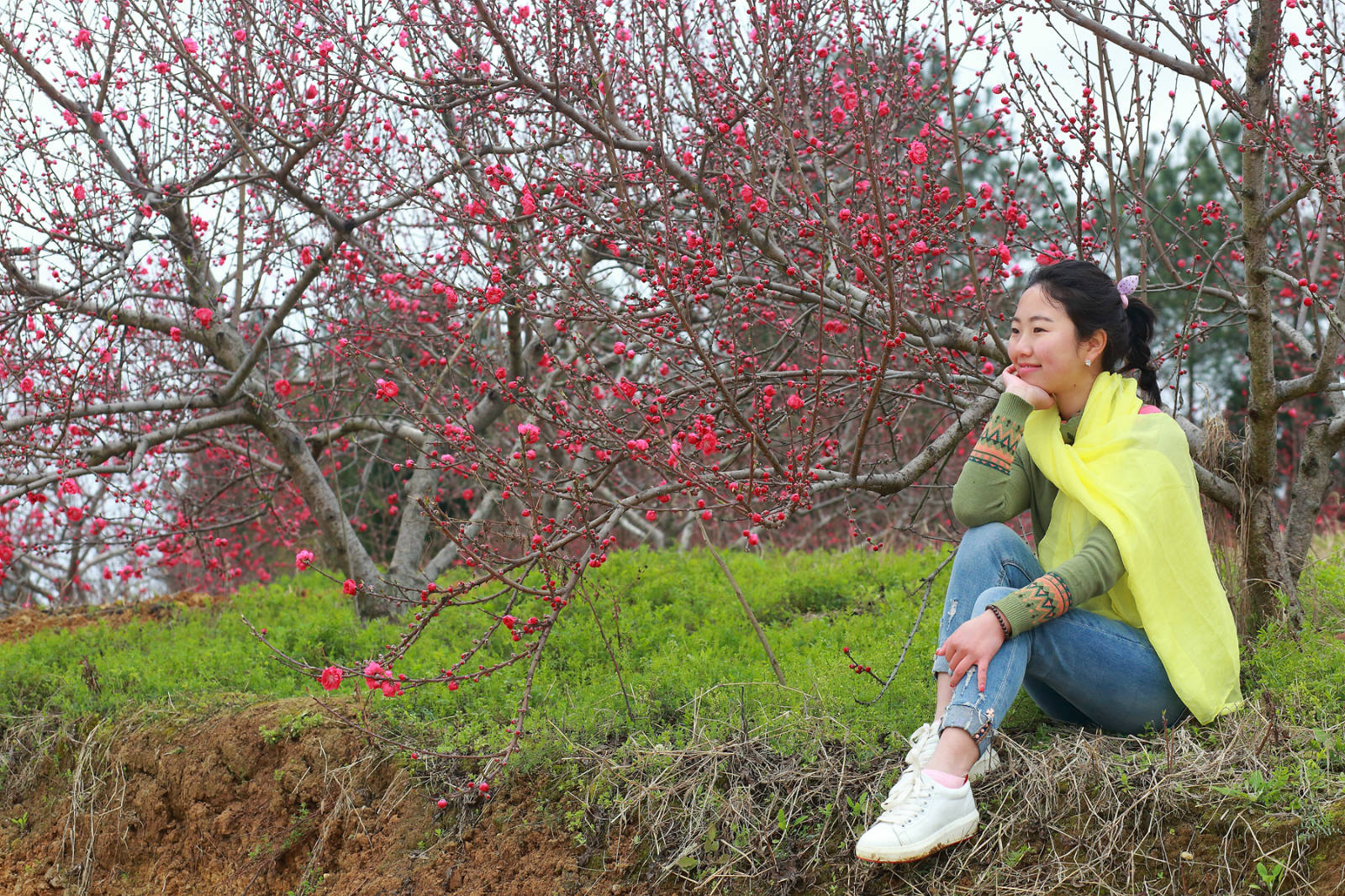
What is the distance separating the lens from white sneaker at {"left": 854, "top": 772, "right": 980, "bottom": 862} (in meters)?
2.40

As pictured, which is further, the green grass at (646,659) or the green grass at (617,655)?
the green grass at (617,655)

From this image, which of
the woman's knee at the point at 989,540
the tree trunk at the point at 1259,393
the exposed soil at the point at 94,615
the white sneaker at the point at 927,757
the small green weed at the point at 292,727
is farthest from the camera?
the exposed soil at the point at 94,615

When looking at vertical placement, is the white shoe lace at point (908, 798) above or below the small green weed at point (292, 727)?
below

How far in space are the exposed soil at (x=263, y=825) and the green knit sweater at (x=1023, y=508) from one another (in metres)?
1.36

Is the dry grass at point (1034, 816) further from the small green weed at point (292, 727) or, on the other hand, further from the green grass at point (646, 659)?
the small green weed at point (292, 727)

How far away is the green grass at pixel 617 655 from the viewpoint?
133 inches

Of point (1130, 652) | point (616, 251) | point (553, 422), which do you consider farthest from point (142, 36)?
point (1130, 652)

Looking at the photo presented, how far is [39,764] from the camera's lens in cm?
424

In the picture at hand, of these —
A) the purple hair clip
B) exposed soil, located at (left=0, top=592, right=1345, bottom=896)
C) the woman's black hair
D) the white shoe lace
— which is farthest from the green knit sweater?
exposed soil, located at (left=0, top=592, right=1345, bottom=896)

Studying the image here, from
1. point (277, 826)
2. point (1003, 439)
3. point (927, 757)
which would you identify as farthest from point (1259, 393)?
point (277, 826)

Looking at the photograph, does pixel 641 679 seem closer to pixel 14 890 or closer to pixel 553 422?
pixel 553 422

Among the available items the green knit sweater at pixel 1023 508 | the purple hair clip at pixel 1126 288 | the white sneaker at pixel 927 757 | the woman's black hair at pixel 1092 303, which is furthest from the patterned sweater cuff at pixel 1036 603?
the purple hair clip at pixel 1126 288

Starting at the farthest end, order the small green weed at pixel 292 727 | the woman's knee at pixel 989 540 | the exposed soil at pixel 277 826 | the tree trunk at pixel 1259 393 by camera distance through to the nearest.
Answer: the small green weed at pixel 292 727
the tree trunk at pixel 1259 393
the exposed soil at pixel 277 826
the woman's knee at pixel 989 540

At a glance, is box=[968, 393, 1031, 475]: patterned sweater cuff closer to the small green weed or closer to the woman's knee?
the woman's knee
